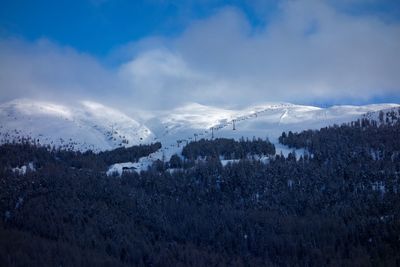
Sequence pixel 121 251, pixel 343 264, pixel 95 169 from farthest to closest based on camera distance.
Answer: pixel 95 169, pixel 121 251, pixel 343 264

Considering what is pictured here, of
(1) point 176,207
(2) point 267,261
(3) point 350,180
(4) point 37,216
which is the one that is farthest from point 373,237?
(4) point 37,216

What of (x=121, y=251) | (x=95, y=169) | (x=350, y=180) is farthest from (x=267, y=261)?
(x=95, y=169)

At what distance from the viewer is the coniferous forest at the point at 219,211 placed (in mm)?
116875

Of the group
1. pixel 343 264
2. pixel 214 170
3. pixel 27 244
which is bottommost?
pixel 343 264

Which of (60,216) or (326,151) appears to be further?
(326,151)

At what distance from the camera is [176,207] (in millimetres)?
158000

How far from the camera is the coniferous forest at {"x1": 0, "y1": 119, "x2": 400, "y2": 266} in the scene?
11688 centimetres

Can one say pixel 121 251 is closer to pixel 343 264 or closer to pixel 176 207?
pixel 176 207

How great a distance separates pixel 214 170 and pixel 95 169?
55.3 m

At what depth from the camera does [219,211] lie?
153000mm

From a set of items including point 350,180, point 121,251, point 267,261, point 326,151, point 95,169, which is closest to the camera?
point 267,261

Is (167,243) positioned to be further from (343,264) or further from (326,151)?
(326,151)

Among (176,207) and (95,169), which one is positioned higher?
(95,169)

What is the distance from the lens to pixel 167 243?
432ft
